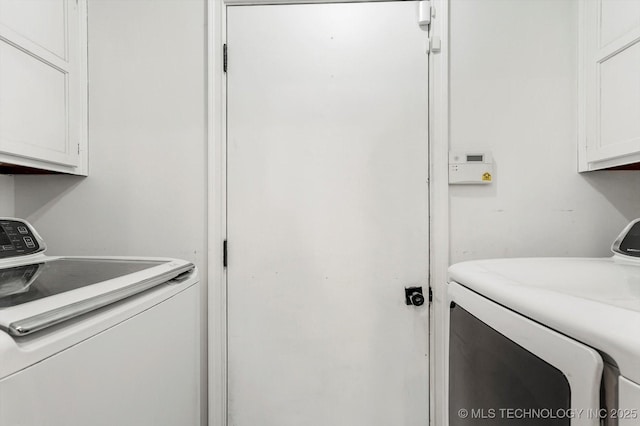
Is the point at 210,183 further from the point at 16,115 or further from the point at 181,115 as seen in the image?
the point at 16,115

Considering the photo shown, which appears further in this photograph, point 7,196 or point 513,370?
point 7,196

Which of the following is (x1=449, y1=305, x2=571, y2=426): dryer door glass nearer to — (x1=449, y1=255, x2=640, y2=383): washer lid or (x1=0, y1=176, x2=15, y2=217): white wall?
(x1=449, y1=255, x2=640, y2=383): washer lid

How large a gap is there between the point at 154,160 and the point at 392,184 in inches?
40.1

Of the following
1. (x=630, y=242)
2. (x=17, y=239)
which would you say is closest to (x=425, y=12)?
(x=630, y=242)

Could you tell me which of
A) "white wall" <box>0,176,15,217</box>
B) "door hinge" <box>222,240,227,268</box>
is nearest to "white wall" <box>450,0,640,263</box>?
"door hinge" <box>222,240,227,268</box>

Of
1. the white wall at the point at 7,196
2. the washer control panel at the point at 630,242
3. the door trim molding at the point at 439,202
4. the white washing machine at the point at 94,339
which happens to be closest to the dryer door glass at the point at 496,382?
the door trim molding at the point at 439,202

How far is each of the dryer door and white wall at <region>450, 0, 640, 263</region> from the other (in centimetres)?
51

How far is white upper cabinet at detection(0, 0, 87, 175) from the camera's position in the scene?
102 cm

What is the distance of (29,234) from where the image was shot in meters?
1.08

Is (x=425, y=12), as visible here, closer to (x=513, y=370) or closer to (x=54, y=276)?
(x=513, y=370)

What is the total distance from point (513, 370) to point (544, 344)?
123 mm

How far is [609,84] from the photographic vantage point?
112 centimetres

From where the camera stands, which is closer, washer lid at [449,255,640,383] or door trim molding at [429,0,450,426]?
washer lid at [449,255,640,383]

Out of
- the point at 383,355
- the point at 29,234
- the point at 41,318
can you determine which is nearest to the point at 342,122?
the point at 383,355
